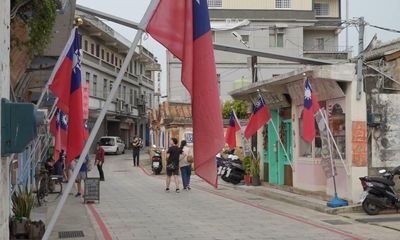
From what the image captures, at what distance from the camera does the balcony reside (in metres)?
42.9

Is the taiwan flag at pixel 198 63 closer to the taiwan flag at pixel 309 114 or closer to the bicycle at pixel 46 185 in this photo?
the taiwan flag at pixel 309 114

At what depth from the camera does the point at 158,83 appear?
88.3m

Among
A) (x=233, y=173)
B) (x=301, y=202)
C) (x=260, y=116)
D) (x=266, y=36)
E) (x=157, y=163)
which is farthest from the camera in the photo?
(x=266, y=36)

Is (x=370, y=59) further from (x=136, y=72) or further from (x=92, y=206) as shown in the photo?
(x=136, y=72)

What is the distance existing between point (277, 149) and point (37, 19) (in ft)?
Answer: 44.4

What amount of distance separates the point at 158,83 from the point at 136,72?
2548 cm

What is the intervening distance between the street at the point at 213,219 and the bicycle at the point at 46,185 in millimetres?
1387

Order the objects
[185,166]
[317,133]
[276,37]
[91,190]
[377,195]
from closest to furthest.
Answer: [377,195] < [91,190] < [317,133] < [185,166] < [276,37]

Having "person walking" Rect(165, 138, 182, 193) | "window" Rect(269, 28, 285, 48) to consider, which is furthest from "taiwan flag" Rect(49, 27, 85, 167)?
"window" Rect(269, 28, 285, 48)

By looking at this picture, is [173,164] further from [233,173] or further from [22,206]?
[22,206]

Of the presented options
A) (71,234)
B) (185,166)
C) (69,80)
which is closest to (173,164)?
(185,166)

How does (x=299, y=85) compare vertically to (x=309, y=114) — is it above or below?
above

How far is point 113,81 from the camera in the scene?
42031 mm

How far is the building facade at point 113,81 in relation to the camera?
45.9 meters
